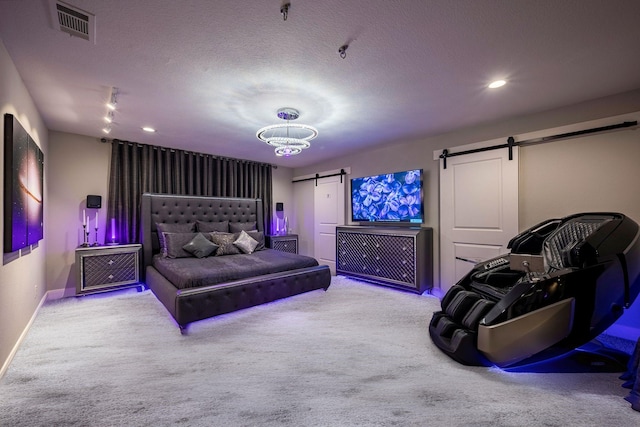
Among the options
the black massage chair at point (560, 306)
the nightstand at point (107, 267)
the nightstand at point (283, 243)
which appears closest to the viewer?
the black massage chair at point (560, 306)

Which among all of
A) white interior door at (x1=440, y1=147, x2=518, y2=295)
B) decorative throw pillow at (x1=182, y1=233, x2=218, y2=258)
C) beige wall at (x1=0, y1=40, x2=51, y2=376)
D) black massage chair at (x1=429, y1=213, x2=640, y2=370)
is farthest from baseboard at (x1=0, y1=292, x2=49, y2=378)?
white interior door at (x1=440, y1=147, x2=518, y2=295)

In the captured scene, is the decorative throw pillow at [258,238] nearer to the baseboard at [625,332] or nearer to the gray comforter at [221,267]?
the gray comforter at [221,267]

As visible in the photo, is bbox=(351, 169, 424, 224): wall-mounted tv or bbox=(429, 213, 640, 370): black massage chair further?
bbox=(351, 169, 424, 224): wall-mounted tv

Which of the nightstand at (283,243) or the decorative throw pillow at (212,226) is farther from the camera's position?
the nightstand at (283,243)

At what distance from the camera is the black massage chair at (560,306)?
188 centimetres

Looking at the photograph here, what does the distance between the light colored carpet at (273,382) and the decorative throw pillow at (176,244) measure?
1.18 metres

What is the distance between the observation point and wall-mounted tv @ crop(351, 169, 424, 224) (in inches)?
164

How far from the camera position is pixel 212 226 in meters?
4.73

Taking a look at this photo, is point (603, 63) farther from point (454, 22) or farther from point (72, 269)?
point (72, 269)

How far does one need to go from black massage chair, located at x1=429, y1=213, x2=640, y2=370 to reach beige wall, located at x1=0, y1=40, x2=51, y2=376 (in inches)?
137

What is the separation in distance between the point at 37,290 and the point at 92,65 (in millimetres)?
2771

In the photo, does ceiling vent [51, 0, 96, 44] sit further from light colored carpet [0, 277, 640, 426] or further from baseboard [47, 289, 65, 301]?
baseboard [47, 289, 65, 301]

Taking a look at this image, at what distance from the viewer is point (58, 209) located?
386 cm

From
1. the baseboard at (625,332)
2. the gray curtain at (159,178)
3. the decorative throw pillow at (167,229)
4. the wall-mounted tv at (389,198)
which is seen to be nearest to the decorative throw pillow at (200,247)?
the decorative throw pillow at (167,229)
